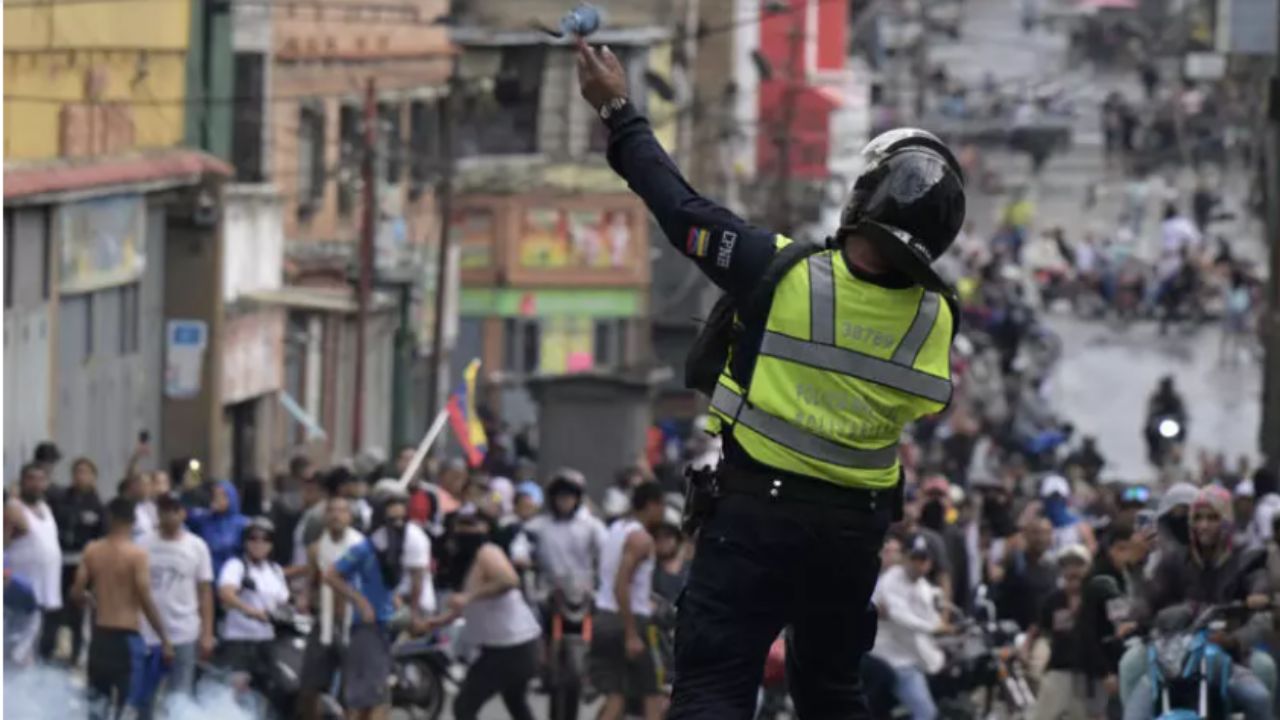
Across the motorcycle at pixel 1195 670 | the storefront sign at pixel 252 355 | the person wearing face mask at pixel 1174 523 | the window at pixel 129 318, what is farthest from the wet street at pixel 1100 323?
the motorcycle at pixel 1195 670

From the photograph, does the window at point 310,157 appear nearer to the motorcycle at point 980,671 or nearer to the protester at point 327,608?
the motorcycle at point 980,671

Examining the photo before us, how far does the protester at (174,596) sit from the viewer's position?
17516mm

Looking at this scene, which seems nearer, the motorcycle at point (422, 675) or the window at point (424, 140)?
the motorcycle at point (422, 675)

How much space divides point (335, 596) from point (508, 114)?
37373mm

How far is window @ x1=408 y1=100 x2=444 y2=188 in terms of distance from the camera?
1922 inches

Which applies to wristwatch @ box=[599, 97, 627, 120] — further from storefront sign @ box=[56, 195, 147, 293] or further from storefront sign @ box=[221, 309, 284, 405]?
→ storefront sign @ box=[221, 309, 284, 405]

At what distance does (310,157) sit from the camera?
143 ft

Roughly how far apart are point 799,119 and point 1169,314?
7.75m

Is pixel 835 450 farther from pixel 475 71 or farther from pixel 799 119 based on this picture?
pixel 799 119

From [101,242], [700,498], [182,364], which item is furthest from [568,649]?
[182,364]

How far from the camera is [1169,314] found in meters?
68.7

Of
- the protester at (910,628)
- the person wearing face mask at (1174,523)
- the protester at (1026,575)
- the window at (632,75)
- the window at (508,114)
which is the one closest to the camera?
the person wearing face mask at (1174,523)

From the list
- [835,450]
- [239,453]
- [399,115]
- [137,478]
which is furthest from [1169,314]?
[835,450]

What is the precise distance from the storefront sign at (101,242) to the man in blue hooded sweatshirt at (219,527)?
11.7m
